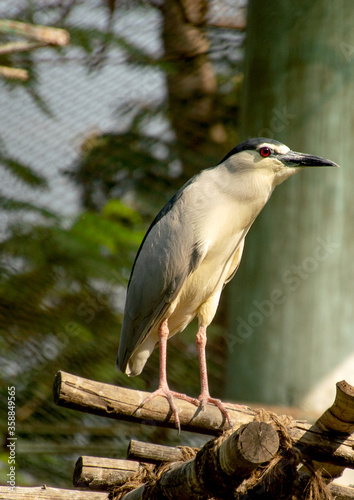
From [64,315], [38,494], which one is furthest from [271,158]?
[64,315]

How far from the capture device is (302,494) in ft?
7.77

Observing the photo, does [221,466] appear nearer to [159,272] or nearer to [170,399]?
[170,399]

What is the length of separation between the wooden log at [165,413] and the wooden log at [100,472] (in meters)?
0.34

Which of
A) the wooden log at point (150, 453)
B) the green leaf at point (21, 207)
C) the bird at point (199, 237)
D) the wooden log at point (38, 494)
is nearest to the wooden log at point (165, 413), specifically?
the wooden log at point (150, 453)

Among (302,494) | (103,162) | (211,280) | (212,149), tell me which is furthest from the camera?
(212,149)

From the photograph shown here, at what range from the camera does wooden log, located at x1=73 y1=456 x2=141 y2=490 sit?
271cm

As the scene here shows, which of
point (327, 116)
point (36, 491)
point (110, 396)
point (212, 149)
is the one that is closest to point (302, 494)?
point (110, 396)

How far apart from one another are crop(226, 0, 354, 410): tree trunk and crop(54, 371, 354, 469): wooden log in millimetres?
1821

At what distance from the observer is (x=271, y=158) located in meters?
3.45

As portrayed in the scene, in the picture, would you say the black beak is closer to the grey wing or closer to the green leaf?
the grey wing

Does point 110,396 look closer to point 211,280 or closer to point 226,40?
point 211,280

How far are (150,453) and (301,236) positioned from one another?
2.45m

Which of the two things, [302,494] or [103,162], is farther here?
[103,162]

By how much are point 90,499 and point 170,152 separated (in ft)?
17.2
